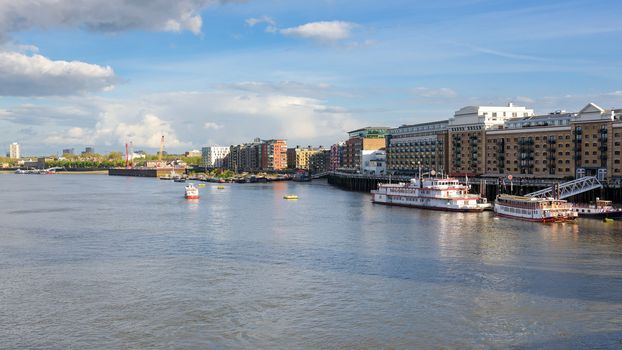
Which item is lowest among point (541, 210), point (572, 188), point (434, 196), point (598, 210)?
point (598, 210)

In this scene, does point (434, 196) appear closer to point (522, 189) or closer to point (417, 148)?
point (522, 189)

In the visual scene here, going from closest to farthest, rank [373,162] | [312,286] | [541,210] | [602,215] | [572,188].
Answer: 1. [312,286]
2. [541,210]
3. [602,215]
4. [572,188]
5. [373,162]

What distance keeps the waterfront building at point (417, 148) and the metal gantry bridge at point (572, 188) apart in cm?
4382

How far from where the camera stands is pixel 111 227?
7544 centimetres

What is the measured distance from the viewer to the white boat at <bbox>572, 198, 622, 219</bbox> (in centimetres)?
8056

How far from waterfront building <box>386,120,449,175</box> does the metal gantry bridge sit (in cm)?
4382

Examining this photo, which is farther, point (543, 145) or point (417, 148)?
point (417, 148)

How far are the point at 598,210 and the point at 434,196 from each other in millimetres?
25414

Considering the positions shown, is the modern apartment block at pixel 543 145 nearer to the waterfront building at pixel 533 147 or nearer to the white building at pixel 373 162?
the waterfront building at pixel 533 147

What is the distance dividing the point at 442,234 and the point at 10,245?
4345 cm

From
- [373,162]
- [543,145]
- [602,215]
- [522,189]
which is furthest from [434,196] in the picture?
[373,162]

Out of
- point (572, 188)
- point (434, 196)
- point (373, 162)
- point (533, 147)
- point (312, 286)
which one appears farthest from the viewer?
point (373, 162)

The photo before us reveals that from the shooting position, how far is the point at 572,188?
3757 inches

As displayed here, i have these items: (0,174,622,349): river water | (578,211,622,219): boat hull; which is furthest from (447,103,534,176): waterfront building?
(0,174,622,349): river water
